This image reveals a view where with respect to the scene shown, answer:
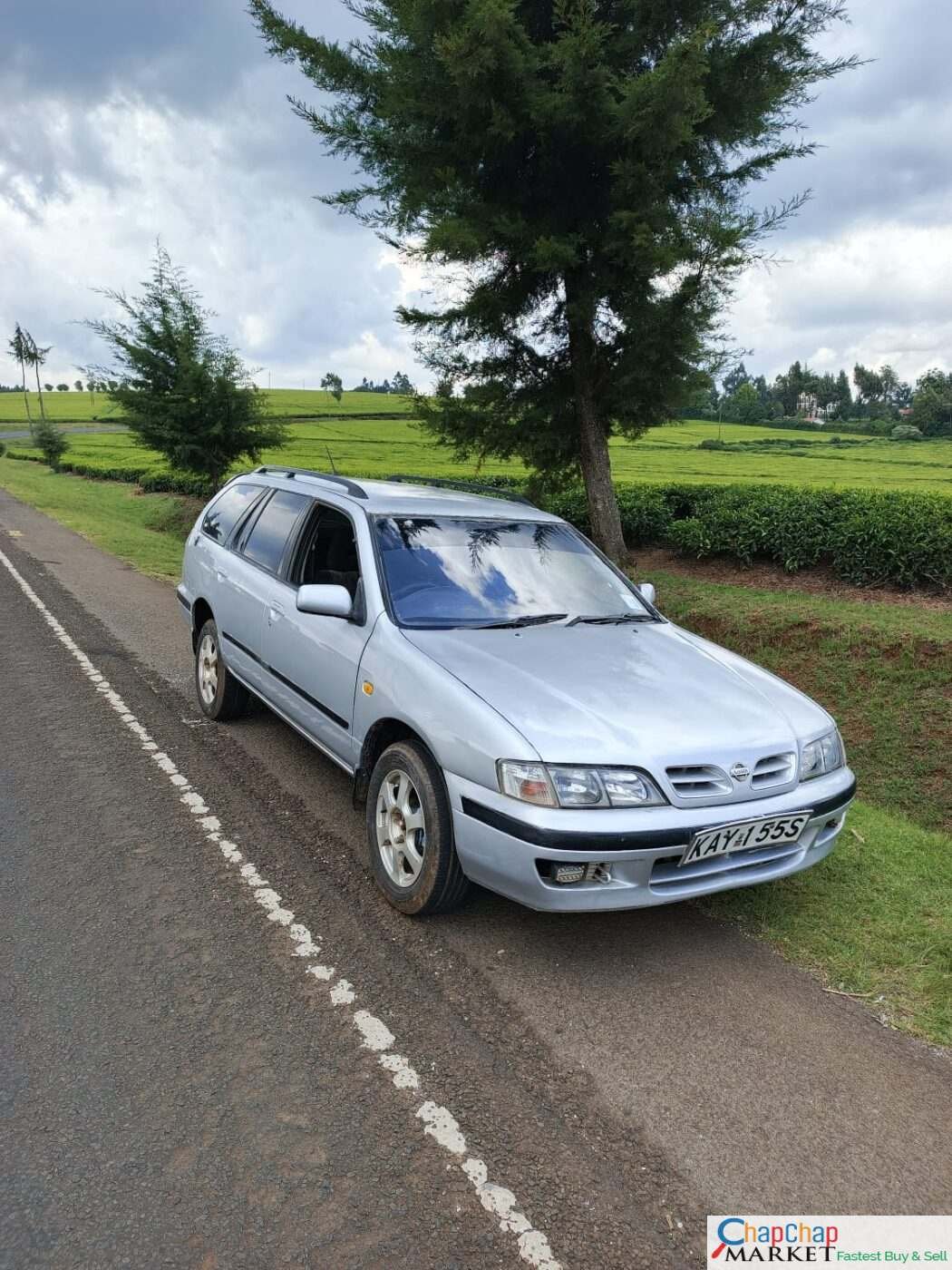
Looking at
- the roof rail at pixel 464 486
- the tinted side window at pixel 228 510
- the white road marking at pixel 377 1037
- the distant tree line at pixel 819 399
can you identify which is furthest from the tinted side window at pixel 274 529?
the distant tree line at pixel 819 399

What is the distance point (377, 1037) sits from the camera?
2848 millimetres

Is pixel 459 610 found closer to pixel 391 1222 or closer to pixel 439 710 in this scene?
pixel 439 710

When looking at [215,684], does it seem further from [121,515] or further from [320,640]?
[121,515]

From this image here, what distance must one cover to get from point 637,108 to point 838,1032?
7454 mm

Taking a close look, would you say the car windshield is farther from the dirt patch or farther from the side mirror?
the dirt patch

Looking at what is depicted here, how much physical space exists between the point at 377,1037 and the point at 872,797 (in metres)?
4.53

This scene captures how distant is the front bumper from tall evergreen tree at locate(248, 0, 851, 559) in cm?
602

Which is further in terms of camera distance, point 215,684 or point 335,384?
point 335,384

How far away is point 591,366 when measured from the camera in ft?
32.5

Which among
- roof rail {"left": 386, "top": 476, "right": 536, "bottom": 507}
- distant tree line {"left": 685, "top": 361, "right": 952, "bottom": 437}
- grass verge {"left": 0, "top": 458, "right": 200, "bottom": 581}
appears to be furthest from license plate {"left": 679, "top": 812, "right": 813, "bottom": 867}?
distant tree line {"left": 685, "top": 361, "right": 952, "bottom": 437}

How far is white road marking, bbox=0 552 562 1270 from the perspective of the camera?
216 cm

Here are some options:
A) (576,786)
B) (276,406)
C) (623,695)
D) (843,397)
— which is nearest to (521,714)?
(576,786)

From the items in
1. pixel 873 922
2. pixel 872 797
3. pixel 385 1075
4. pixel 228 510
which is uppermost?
pixel 228 510

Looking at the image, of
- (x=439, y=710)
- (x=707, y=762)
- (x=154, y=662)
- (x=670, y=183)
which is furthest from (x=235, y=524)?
(x=670, y=183)
